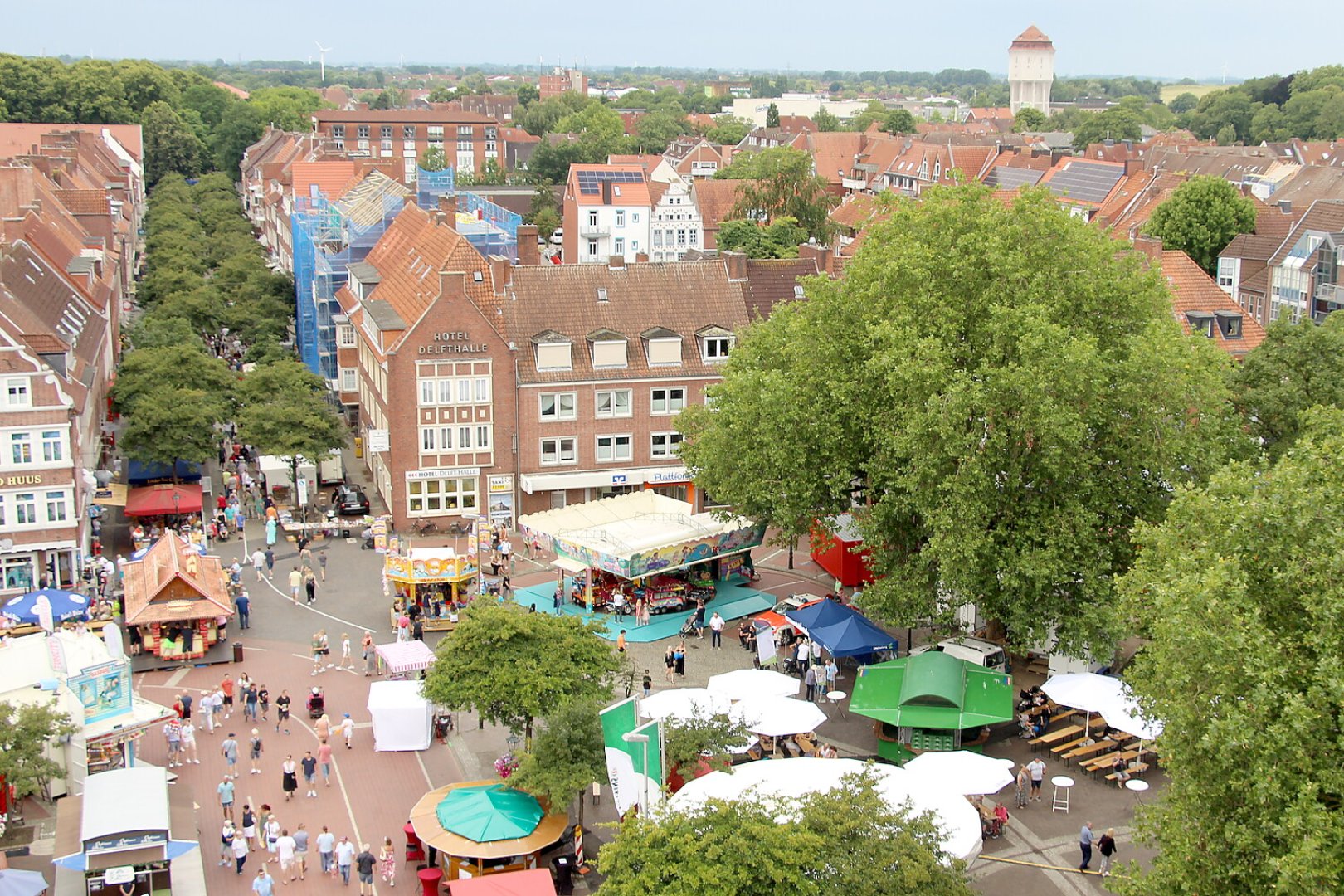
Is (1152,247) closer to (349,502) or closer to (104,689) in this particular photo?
(349,502)

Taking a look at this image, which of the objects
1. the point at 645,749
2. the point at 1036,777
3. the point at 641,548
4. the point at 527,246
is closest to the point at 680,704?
the point at 645,749

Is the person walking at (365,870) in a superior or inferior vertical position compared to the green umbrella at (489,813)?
inferior

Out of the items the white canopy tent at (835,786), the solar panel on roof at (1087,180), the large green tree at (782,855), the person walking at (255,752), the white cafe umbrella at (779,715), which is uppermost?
the solar panel on roof at (1087,180)

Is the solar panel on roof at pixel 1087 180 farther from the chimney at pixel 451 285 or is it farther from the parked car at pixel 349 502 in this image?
the parked car at pixel 349 502

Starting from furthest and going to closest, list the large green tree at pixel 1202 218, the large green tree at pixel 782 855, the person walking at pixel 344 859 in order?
the large green tree at pixel 1202 218 < the person walking at pixel 344 859 < the large green tree at pixel 782 855

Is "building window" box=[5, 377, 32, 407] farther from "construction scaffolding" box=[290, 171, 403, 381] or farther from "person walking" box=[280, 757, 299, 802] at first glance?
"construction scaffolding" box=[290, 171, 403, 381]

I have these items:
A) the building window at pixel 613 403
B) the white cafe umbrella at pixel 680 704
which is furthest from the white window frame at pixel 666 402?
the white cafe umbrella at pixel 680 704

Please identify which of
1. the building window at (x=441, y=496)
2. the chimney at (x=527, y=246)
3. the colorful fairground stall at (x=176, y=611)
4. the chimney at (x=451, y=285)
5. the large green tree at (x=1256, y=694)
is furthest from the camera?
the chimney at (x=527, y=246)
